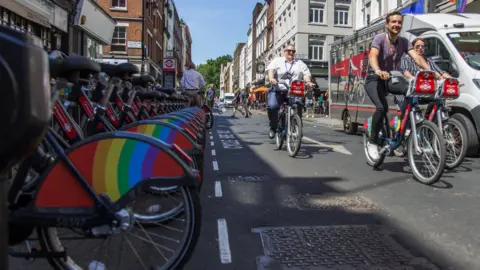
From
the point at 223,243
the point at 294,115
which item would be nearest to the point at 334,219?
the point at 223,243

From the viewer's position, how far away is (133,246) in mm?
2797

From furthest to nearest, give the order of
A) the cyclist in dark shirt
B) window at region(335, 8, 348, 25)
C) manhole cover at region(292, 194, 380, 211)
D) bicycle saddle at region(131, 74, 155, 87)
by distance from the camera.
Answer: window at region(335, 8, 348, 25)
the cyclist in dark shirt
bicycle saddle at region(131, 74, 155, 87)
manhole cover at region(292, 194, 380, 211)

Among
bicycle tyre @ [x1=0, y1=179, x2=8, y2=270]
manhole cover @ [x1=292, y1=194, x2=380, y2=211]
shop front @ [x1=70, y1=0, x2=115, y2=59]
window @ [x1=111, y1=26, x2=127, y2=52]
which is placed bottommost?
manhole cover @ [x1=292, y1=194, x2=380, y2=211]

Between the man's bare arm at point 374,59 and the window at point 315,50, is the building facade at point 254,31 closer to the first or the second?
the window at point 315,50

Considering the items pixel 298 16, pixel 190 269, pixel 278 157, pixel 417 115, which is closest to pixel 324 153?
pixel 278 157

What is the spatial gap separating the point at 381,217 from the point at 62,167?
2934 millimetres

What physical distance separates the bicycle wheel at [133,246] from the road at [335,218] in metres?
0.36

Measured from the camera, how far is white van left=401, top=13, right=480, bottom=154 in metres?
7.73

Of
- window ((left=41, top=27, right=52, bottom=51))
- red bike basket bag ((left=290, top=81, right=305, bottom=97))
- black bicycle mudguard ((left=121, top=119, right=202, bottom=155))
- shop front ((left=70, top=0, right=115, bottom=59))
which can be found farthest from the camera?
shop front ((left=70, top=0, right=115, bottom=59))

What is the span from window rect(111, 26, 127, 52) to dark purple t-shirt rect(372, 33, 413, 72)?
32183 millimetres

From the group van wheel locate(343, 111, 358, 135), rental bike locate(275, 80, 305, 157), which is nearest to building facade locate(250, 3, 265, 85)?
van wheel locate(343, 111, 358, 135)

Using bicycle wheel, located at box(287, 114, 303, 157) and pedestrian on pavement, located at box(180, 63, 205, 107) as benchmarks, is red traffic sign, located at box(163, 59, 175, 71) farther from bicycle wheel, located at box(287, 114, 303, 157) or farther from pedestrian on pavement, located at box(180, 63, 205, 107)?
bicycle wheel, located at box(287, 114, 303, 157)

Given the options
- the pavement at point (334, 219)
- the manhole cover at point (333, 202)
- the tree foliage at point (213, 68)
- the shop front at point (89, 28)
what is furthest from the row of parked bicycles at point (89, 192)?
the tree foliage at point (213, 68)

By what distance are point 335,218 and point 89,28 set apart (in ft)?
52.1
